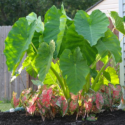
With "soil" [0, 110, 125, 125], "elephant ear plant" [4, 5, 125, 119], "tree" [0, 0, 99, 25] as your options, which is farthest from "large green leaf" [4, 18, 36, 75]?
"tree" [0, 0, 99, 25]

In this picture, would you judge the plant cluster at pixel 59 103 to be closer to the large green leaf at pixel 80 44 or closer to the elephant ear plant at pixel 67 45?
the elephant ear plant at pixel 67 45

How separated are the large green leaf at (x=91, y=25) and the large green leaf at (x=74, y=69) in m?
0.20

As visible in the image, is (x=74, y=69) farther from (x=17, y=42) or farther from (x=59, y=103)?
(x=17, y=42)

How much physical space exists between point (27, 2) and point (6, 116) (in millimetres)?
10305

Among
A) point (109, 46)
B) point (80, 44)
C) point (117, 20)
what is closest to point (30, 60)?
point (80, 44)

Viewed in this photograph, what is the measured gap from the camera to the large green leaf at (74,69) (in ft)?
8.98

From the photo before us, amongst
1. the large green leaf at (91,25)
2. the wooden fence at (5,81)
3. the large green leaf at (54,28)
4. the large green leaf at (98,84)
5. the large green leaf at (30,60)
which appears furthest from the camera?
the wooden fence at (5,81)

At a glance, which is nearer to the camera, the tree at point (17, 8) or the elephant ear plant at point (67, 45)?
the elephant ear plant at point (67, 45)

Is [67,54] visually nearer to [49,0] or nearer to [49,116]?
[49,116]

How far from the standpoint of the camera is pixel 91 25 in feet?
9.61

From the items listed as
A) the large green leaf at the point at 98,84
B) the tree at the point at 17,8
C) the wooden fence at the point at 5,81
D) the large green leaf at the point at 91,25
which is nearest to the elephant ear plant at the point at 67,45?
the large green leaf at the point at 91,25

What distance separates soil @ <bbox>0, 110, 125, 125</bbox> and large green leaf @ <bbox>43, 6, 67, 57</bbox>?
2.49 feet

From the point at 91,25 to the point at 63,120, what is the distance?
1.12 m

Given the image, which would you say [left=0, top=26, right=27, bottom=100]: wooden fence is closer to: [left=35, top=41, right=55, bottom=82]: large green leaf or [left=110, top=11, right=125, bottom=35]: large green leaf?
[left=35, top=41, right=55, bottom=82]: large green leaf
